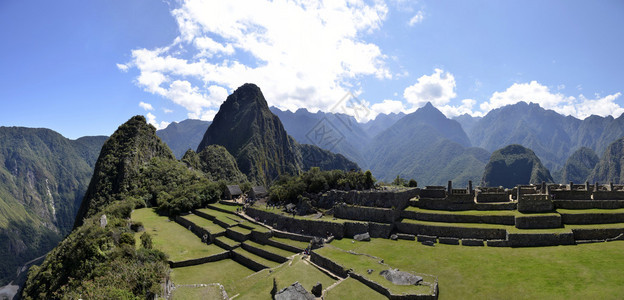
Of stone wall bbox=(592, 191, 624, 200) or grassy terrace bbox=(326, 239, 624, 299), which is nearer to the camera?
grassy terrace bbox=(326, 239, 624, 299)

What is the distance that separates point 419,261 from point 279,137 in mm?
155733

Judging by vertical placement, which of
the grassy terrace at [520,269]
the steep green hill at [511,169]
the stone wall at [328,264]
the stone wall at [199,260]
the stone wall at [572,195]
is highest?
Result: the steep green hill at [511,169]

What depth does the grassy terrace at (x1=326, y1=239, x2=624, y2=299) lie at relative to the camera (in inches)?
605

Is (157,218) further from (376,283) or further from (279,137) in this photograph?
(279,137)

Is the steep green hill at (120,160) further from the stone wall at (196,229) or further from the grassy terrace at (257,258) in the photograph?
the grassy terrace at (257,258)

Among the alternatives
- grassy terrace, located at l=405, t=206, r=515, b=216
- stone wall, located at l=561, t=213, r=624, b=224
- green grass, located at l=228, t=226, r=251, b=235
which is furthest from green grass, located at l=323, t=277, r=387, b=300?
stone wall, located at l=561, t=213, r=624, b=224

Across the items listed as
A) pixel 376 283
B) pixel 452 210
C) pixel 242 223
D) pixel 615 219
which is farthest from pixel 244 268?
pixel 615 219

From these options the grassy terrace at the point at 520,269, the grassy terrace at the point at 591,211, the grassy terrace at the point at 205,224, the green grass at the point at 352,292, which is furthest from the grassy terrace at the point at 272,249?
the grassy terrace at the point at 591,211

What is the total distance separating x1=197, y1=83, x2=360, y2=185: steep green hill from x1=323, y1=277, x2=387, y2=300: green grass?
115013 millimetres

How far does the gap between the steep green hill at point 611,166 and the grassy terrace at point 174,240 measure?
18585 cm

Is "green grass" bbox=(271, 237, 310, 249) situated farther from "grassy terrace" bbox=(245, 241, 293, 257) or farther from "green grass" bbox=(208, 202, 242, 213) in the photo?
"green grass" bbox=(208, 202, 242, 213)

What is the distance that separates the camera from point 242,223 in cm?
3631

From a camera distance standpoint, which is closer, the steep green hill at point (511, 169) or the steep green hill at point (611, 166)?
the steep green hill at point (511, 169)

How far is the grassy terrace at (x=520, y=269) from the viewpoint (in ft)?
50.4
